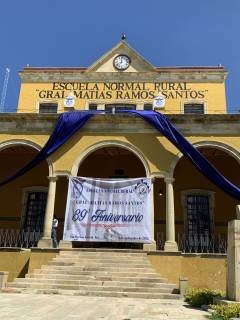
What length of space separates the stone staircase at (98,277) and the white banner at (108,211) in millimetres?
932

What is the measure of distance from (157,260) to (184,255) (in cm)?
116

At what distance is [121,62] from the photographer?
2508 centimetres

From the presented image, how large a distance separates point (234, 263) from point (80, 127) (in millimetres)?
10215

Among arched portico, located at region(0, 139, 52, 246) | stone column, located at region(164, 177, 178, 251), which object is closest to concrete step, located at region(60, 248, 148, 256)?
stone column, located at region(164, 177, 178, 251)

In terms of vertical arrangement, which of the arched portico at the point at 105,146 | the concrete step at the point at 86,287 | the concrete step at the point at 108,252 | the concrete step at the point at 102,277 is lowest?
the concrete step at the point at 86,287

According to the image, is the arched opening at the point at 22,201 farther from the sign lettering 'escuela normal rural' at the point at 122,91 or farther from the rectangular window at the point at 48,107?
the sign lettering 'escuela normal rural' at the point at 122,91

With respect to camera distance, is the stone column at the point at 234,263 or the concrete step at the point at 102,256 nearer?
the stone column at the point at 234,263

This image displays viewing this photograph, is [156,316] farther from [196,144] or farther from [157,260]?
[196,144]

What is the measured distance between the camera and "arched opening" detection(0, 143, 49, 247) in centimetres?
1998

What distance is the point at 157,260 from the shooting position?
15508mm

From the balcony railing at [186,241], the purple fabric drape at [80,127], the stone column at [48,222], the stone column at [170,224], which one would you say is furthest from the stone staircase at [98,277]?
the purple fabric drape at [80,127]

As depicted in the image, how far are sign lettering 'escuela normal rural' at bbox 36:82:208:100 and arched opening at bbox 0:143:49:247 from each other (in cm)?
511

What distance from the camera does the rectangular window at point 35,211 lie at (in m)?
20.2

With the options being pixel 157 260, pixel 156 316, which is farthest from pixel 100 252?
pixel 156 316
